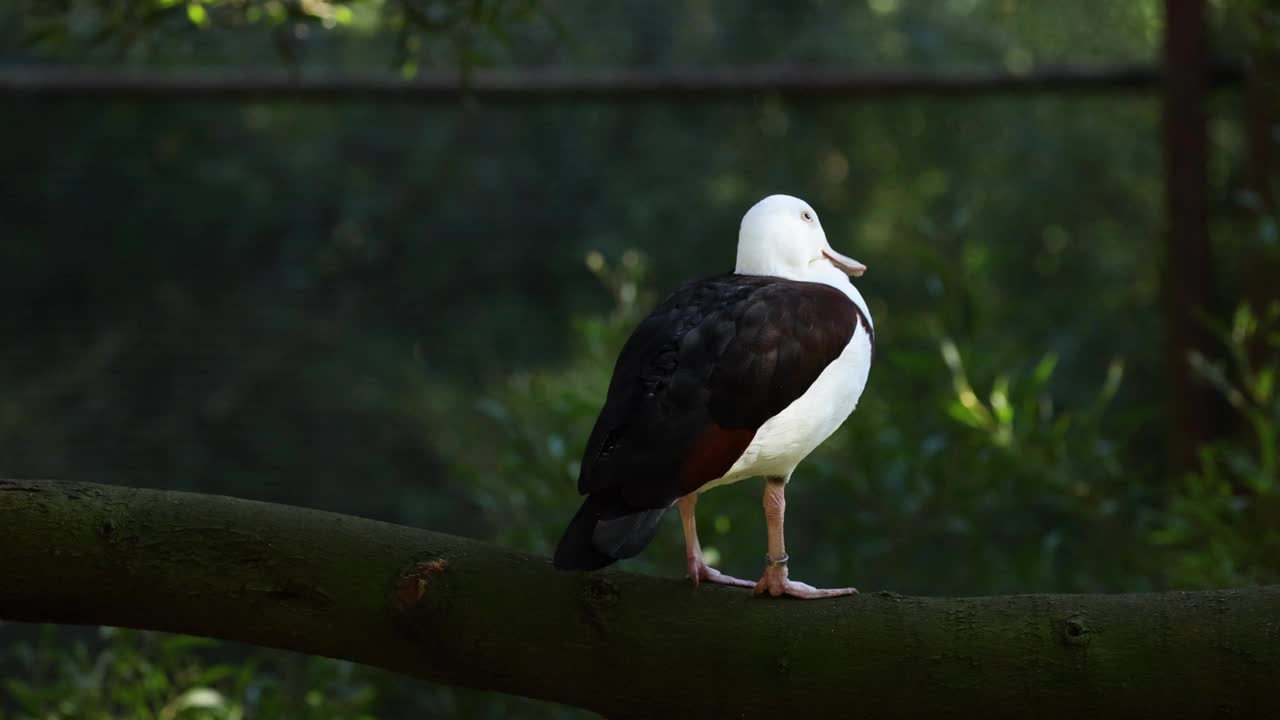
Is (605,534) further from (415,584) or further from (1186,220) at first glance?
(1186,220)

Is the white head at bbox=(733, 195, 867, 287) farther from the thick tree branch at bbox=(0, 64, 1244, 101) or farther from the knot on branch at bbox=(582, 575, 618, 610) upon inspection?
the thick tree branch at bbox=(0, 64, 1244, 101)

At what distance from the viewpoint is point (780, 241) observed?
1.17 m

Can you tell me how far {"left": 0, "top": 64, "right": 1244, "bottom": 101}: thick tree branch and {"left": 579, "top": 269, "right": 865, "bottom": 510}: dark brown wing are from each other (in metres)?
1.40

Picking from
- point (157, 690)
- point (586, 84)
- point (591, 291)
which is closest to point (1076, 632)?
point (157, 690)

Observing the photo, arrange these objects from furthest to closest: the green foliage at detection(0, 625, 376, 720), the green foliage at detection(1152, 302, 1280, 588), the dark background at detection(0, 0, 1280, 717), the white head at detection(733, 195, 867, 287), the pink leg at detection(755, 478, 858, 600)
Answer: the dark background at detection(0, 0, 1280, 717) → the green foliage at detection(0, 625, 376, 720) → the green foliage at detection(1152, 302, 1280, 588) → the white head at detection(733, 195, 867, 287) → the pink leg at detection(755, 478, 858, 600)

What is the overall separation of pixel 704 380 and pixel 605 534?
14 centimetres

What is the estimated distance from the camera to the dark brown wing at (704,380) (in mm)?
969

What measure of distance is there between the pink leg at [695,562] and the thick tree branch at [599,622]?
0.14 feet

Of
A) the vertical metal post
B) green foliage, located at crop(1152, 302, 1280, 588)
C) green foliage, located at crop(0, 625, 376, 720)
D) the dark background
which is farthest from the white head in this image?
the vertical metal post

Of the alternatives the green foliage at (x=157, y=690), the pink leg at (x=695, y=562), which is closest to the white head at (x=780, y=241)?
the pink leg at (x=695, y=562)

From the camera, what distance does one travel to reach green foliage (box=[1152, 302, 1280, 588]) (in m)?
1.79

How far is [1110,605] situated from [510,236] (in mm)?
2096

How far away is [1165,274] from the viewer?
7.48ft

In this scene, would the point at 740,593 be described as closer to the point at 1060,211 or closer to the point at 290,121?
the point at 1060,211
